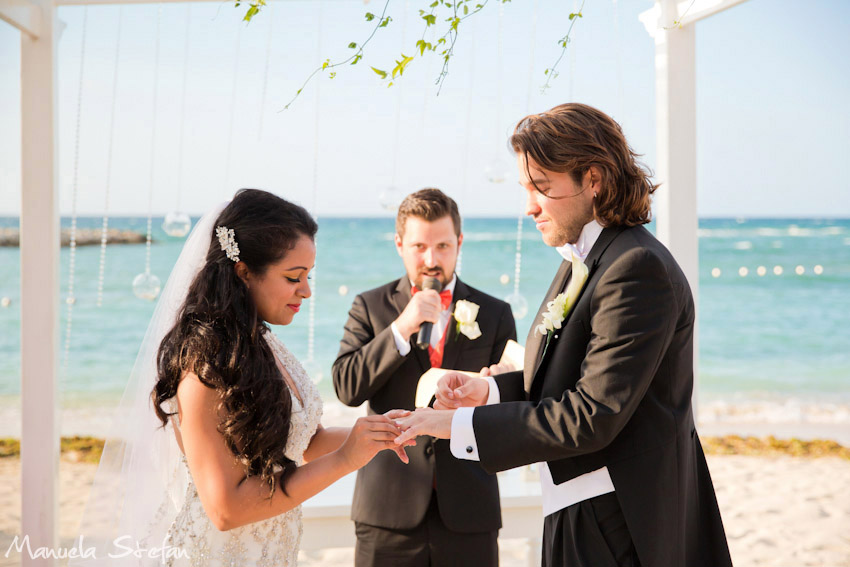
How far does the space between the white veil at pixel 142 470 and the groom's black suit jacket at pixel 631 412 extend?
1094 millimetres

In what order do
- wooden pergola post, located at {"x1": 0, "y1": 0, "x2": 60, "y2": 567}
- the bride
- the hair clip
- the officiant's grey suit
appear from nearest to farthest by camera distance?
the bride → the hair clip → the officiant's grey suit → wooden pergola post, located at {"x1": 0, "y1": 0, "x2": 60, "y2": 567}

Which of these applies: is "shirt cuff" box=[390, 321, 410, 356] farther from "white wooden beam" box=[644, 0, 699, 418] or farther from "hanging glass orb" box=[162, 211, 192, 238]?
"hanging glass orb" box=[162, 211, 192, 238]

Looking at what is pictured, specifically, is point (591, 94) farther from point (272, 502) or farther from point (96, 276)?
point (272, 502)

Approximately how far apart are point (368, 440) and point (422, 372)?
887 mm

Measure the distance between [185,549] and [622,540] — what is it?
4.18 feet

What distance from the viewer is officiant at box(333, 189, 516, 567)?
2857 millimetres

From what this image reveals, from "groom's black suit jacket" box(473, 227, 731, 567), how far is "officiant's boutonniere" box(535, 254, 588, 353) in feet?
0.06

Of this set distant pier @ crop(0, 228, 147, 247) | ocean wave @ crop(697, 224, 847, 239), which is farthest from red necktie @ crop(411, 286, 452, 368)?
ocean wave @ crop(697, 224, 847, 239)

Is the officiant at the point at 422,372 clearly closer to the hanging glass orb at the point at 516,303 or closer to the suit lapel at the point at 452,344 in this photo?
the suit lapel at the point at 452,344

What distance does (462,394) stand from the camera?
237 centimetres

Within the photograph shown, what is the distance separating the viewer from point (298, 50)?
1988 centimetres

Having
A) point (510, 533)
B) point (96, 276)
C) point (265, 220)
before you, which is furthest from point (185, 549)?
point (96, 276)

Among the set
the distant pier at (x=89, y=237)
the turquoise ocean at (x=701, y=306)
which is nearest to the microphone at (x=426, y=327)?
the turquoise ocean at (x=701, y=306)

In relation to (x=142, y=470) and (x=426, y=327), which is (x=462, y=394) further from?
(x=142, y=470)
